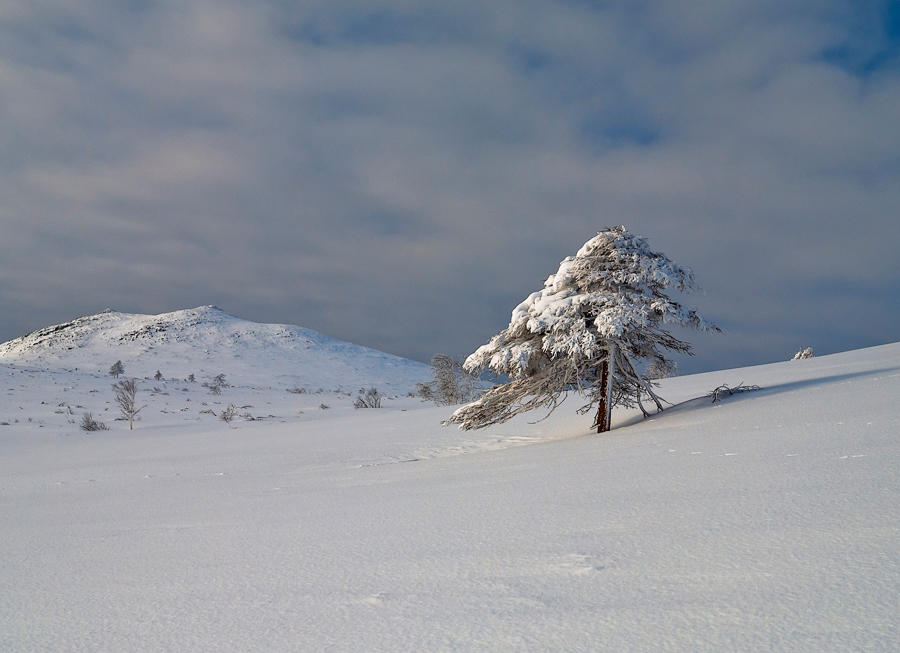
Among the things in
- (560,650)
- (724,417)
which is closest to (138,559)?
(560,650)

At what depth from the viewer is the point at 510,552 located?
2670 millimetres

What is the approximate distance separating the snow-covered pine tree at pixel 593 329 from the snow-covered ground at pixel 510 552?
2419 millimetres

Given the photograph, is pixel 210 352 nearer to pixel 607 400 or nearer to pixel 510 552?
pixel 607 400

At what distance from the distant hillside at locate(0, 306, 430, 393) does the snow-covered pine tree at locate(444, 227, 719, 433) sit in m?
55.3

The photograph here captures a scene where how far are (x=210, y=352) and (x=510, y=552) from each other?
267 feet

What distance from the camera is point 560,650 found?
5.46ft

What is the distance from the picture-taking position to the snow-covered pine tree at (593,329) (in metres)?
8.57

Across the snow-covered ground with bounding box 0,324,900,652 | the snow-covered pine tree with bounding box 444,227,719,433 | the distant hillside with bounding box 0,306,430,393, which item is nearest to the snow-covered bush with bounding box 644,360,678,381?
the snow-covered pine tree with bounding box 444,227,719,433

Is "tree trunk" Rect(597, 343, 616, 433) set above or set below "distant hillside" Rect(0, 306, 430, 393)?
below

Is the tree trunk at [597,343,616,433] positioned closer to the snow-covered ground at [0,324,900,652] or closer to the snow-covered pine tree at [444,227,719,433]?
the snow-covered pine tree at [444,227,719,433]

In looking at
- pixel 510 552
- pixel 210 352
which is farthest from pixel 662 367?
pixel 210 352

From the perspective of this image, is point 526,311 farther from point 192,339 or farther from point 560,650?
point 192,339

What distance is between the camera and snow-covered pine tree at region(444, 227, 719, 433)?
857 cm

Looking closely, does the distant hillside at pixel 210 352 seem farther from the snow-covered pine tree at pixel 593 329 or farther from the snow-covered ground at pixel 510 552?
the snow-covered ground at pixel 510 552
